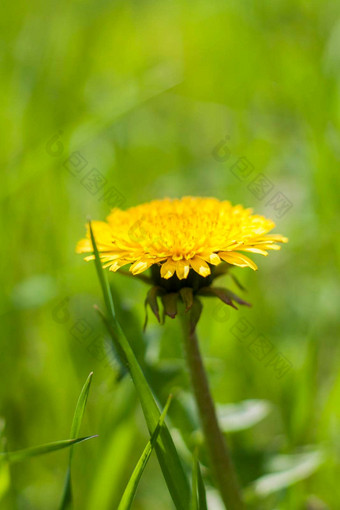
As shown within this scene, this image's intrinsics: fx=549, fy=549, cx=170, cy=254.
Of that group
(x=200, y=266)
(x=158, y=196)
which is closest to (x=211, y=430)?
(x=200, y=266)

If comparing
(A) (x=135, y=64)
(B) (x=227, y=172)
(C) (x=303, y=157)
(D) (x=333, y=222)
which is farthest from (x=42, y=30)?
(D) (x=333, y=222)

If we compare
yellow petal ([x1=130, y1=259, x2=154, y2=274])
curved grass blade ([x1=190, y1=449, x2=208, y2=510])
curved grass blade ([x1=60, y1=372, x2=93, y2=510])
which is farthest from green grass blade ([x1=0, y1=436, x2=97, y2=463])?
yellow petal ([x1=130, y1=259, x2=154, y2=274])

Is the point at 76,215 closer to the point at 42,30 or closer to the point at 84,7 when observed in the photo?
the point at 42,30

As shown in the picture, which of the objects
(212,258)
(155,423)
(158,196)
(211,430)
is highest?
(158,196)

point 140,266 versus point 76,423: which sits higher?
point 140,266

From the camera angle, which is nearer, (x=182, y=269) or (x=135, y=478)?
(x=135, y=478)

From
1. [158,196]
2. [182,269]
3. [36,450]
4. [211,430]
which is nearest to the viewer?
[36,450]

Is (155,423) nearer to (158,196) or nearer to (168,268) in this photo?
(168,268)
